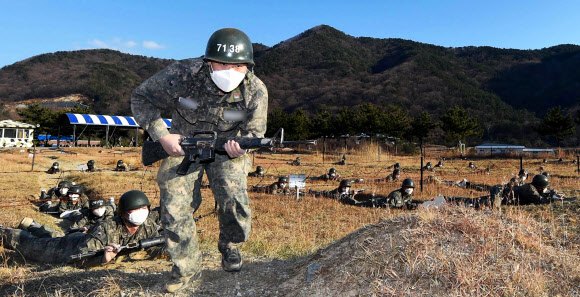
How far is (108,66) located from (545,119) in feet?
517

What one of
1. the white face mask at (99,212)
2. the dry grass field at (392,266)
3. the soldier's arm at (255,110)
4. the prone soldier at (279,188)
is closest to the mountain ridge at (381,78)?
the prone soldier at (279,188)

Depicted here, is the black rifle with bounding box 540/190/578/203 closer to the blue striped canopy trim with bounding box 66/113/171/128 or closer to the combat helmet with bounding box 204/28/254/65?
the combat helmet with bounding box 204/28/254/65

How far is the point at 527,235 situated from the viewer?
3748 mm

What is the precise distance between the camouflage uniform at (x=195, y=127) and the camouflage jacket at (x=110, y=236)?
2056 mm

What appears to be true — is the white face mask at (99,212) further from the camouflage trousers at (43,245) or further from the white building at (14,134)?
the white building at (14,134)

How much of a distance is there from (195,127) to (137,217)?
2469 mm

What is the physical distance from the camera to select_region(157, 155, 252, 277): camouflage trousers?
400 centimetres

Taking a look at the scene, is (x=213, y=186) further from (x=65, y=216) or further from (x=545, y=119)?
(x=545, y=119)

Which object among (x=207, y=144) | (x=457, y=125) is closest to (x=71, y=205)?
(x=207, y=144)

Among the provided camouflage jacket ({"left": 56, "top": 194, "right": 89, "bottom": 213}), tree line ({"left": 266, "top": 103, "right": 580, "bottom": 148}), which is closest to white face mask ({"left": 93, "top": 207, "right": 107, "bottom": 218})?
camouflage jacket ({"left": 56, "top": 194, "right": 89, "bottom": 213})

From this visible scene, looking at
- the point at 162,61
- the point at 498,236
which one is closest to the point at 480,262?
the point at 498,236

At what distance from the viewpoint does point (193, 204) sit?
4.22 meters

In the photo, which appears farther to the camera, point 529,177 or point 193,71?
point 529,177

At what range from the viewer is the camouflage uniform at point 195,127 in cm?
401
